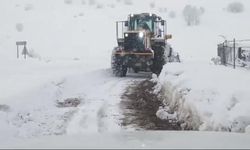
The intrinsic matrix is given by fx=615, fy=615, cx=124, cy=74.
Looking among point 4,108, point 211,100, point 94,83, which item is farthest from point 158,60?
point 211,100

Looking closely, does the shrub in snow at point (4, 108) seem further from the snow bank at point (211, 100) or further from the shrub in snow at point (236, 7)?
the shrub in snow at point (236, 7)

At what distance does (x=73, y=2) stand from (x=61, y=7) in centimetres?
367

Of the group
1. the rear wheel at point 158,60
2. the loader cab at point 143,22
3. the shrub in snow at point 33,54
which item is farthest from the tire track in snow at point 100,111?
the shrub in snow at point 33,54

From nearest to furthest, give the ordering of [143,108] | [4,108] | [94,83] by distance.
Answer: [4,108]
[143,108]
[94,83]

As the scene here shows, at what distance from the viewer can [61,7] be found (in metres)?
69.1

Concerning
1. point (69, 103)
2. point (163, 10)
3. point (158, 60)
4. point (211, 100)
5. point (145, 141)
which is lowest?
point (69, 103)

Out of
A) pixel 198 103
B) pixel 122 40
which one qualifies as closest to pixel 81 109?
pixel 198 103

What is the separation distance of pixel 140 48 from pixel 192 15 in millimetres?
35423

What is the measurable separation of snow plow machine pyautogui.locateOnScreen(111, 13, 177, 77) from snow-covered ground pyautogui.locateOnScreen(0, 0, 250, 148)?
3.37ft

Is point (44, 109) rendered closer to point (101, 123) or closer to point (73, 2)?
point (101, 123)

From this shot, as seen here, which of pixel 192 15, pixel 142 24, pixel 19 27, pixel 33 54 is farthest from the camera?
pixel 192 15

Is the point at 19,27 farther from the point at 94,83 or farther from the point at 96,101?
the point at 96,101

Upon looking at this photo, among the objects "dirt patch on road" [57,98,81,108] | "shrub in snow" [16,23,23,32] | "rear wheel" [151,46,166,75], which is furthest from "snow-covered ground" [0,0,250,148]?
"rear wheel" [151,46,166,75]

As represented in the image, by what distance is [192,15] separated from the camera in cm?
6253
